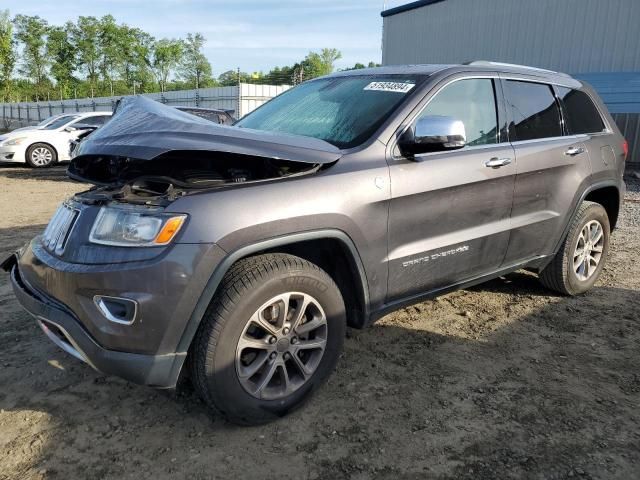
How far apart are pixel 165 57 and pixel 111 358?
75.4m

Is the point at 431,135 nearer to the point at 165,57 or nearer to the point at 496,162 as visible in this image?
the point at 496,162

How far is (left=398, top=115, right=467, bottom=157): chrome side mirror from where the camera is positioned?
293 cm

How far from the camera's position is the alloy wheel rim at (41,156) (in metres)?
13.5

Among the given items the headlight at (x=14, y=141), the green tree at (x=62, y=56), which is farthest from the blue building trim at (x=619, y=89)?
the green tree at (x=62, y=56)

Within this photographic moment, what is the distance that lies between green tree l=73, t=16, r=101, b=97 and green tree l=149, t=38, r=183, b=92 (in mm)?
7171

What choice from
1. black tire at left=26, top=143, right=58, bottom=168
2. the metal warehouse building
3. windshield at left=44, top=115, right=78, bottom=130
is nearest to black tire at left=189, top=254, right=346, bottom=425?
the metal warehouse building

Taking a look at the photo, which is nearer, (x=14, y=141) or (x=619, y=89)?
(x=619, y=89)

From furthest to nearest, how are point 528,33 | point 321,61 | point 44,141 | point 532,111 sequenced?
point 321,61 < point 528,33 < point 44,141 < point 532,111

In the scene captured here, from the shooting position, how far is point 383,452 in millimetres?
2508

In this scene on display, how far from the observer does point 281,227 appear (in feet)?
8.33

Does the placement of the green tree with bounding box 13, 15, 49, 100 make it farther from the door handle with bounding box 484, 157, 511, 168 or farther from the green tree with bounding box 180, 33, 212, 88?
the door handle with bounding box 484, 157, 511, 168

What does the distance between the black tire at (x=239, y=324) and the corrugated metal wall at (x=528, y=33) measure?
13.8 m

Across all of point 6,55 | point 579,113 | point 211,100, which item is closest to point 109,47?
point 6,55

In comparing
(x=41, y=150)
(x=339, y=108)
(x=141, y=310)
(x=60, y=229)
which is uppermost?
(x=339, y=108)
